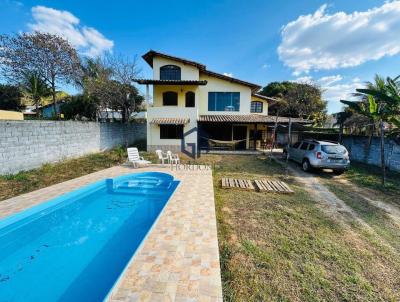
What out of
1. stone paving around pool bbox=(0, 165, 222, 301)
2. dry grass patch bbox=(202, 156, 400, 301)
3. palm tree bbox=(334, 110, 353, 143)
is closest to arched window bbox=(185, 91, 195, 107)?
stone paving around pool bbox=(0, 165, 222, 301)

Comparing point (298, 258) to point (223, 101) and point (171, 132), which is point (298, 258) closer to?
point (171, 132)

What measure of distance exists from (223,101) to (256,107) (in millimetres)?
4531

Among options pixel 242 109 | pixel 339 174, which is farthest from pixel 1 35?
pixel 339 174

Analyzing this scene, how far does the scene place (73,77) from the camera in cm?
1892

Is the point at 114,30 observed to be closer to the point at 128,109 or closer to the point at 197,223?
the point at 128,109

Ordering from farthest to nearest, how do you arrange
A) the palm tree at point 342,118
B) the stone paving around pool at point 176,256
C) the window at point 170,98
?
the window at point 170,98
the palm tree at point 342,118
the stone paving around pool at point 176,256

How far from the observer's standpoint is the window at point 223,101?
1803 cm

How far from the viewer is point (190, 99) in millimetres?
16719

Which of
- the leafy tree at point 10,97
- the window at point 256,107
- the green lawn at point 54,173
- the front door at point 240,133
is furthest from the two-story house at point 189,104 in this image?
the leafy tree at point 10,97

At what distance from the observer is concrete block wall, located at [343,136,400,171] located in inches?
436

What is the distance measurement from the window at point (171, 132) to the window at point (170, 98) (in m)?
→ 2.10

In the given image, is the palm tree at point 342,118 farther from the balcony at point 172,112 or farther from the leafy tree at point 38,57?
the leafy tree at point 38,57

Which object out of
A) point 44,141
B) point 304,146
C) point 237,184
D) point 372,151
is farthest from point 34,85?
point 372,151

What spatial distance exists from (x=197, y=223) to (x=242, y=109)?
594 inches
